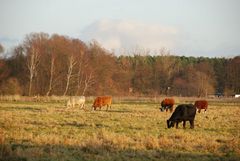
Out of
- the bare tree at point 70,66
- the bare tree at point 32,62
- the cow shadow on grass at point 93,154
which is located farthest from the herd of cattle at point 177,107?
the bare tree at point 32,62

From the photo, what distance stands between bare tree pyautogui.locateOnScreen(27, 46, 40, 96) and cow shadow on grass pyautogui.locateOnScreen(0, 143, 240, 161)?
55.0 metres

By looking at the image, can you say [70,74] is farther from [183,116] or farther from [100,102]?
[183,116]

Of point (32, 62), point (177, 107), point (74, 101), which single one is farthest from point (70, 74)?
point (177, 107)

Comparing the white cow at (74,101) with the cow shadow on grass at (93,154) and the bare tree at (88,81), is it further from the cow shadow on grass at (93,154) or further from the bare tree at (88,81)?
the bare tree at (88,81)

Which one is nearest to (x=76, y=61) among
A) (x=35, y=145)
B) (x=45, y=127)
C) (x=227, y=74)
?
(x=227, y=74)

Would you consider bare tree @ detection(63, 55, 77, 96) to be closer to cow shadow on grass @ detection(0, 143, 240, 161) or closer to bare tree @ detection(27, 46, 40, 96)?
bare tree @ detection(27, 46, 40, 96)

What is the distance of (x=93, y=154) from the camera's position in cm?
1277

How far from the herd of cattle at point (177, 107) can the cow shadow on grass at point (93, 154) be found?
812 centimetres

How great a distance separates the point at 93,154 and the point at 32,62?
5706 cm

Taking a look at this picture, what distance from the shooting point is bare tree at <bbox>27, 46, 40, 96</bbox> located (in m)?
67.9

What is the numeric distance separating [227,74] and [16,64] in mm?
56646

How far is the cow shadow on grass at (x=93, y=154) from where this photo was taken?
12.2 metres

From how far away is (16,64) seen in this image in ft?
248

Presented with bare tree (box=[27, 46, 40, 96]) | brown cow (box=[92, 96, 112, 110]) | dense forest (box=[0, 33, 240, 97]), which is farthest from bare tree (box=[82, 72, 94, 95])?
brown cow (box=[92, 96, 112, 110])
